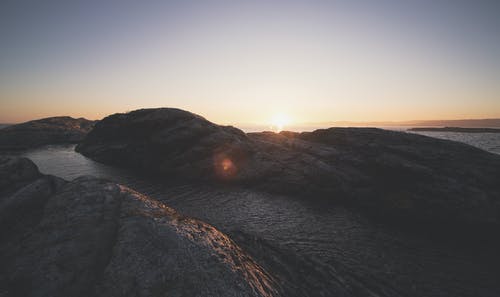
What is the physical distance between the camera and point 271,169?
30.8 meters

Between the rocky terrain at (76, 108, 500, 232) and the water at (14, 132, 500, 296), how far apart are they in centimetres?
371

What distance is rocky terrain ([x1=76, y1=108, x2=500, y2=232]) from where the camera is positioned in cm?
2152

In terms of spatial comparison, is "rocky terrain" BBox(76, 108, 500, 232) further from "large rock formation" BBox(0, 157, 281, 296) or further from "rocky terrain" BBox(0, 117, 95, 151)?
"rocky terrain" BBox(0, 117, 95, 151)

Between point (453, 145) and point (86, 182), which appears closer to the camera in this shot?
point (86, 182)

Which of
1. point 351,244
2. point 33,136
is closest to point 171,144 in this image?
point 351,244

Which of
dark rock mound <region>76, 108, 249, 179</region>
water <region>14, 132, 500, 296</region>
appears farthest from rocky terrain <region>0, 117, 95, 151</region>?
water <region>14, 132, 500, 296</region>

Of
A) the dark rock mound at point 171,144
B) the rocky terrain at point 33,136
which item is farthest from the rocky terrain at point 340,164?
the rocky terrain at point 33,136

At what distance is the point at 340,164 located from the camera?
29500mm

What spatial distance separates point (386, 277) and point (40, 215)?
18761mm

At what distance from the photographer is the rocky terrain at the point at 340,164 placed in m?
21.5

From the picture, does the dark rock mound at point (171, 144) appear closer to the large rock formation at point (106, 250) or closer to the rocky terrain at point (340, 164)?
the rocky terrain at point (340, 164)

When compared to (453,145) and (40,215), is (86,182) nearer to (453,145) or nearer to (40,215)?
(40,215)

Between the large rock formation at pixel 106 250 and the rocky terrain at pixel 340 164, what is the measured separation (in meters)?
19.0

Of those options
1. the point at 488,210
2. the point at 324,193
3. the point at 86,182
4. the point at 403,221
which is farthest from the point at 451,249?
the point at 86,182
